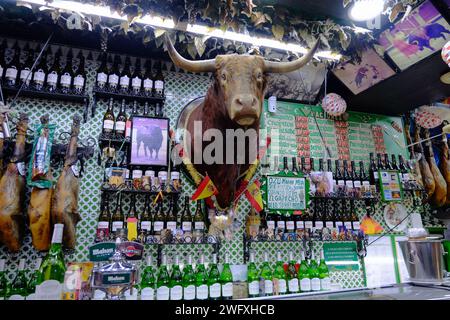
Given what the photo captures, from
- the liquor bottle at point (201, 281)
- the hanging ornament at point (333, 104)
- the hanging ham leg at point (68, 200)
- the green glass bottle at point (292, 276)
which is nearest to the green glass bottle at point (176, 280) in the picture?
the liquor bottle at point (201, 281)

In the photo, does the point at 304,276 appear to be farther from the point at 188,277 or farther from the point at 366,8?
the point at 366,8

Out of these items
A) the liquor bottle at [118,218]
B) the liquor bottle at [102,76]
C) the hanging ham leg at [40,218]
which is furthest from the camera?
the liquor bottle at [102,76]

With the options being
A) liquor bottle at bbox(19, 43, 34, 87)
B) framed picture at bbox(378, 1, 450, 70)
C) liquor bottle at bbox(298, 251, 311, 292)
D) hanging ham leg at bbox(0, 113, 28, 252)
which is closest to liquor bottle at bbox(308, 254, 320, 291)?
liquor bottle at bbox(298, 251, 311, 292)

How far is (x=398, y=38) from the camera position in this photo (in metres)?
3.16

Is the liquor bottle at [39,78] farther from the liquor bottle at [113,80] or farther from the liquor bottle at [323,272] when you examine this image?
the liquor bottle at [323,272]

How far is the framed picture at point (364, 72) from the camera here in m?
3.44

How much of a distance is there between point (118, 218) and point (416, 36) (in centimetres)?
363

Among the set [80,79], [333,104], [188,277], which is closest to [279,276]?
[188,277]

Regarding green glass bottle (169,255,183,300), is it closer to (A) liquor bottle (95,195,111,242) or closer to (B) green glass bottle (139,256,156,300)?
(B) green glass bottle (139,256,156,300)

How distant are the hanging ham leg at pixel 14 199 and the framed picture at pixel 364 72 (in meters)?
3.56

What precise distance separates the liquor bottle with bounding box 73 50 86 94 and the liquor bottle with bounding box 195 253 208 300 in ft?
6.96
